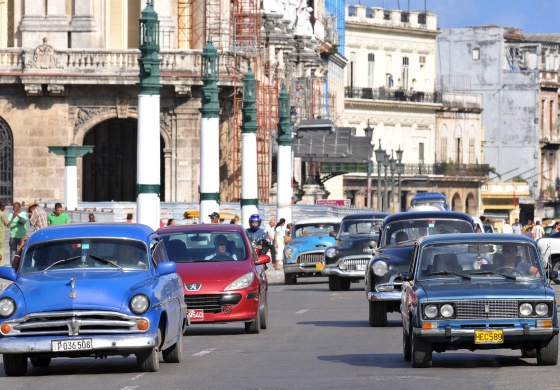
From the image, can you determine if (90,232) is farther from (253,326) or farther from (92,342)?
(253,326)

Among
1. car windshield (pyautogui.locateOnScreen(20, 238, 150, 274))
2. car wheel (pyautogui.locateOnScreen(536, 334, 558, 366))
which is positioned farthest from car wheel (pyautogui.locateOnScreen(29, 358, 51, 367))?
car wheel (pyautogui.locateOnScreen(536, 334, 558, 366))

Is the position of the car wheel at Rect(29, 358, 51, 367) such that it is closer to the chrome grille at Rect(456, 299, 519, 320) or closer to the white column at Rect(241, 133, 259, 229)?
the chrome grille at Rect(456, 299, 519, 320)

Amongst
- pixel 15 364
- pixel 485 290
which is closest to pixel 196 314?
pixel 15 364

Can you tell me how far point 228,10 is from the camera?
6231 centimetres

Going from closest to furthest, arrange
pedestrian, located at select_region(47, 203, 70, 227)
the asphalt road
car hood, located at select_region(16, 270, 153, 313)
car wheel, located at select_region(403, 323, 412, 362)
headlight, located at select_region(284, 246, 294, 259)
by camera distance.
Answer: the asphalt road
car hood, located at select_region(16, 270, 153, 313)
car wheel, located at select_region(403, 323, 412, 362)
pedestrian, located at select_region(47, 203, 70, 227)
headlight, located at select_region(284, 246, 294, 259)

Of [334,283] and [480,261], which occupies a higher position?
[480,261]

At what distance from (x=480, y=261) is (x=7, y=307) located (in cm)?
492

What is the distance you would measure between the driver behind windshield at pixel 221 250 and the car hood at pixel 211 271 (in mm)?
351

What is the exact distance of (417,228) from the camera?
2708 cm

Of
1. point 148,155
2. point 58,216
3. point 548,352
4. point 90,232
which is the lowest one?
point 548,352

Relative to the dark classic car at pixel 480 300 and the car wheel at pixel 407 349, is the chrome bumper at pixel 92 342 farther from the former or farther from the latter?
the car wheel at pixel 407 349

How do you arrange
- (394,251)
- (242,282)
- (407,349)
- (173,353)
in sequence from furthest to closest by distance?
1. (394,251)
2. (242,282)
3. (173,353)
4. (407,349)

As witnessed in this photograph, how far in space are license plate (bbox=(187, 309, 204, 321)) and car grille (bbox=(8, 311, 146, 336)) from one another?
614 cm

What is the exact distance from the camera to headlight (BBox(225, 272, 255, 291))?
919 inches
